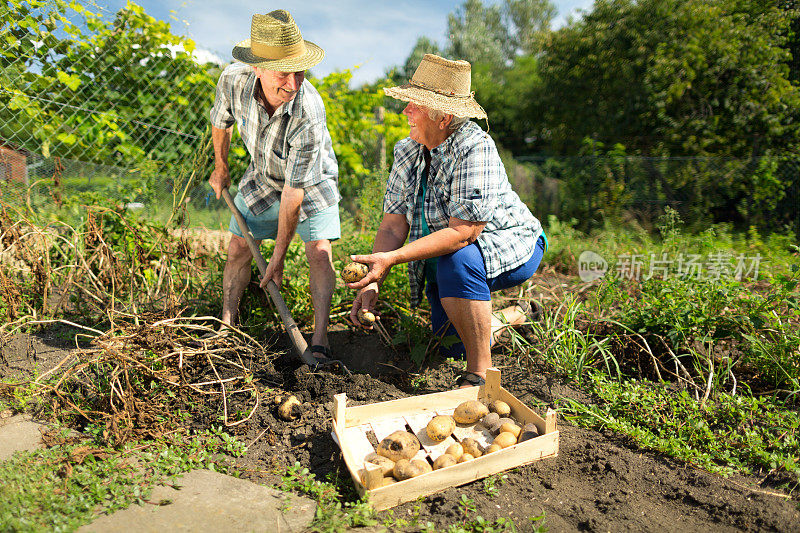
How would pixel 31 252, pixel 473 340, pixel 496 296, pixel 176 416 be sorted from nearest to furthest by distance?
pixel 176 416
pixel 473 340
pixel 31 252
pixel 496 296

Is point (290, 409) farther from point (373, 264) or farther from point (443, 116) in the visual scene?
point (443, 116)

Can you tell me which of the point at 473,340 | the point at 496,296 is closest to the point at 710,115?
the point at 496,296

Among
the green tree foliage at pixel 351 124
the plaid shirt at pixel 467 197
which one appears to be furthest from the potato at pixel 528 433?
the green tree foliage at pixel 351 124

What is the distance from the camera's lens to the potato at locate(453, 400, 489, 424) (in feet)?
7.73

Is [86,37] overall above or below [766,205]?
above

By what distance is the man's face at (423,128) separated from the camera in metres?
2.66

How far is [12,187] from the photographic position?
3914 millimetres

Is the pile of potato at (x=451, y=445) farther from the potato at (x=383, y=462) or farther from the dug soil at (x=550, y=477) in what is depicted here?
the dug soil at (x=550, y=477)

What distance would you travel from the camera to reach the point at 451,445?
2193 millimetres

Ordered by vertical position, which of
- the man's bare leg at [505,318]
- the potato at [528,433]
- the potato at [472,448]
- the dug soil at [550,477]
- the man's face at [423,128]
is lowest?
the dug soil at [550,477]

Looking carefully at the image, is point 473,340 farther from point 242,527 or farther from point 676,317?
point 242,527

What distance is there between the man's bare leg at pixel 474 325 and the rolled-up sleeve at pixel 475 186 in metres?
0.40

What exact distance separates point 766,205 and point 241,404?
8569mm

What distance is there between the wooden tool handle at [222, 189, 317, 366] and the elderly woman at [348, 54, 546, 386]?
1.00 feet
